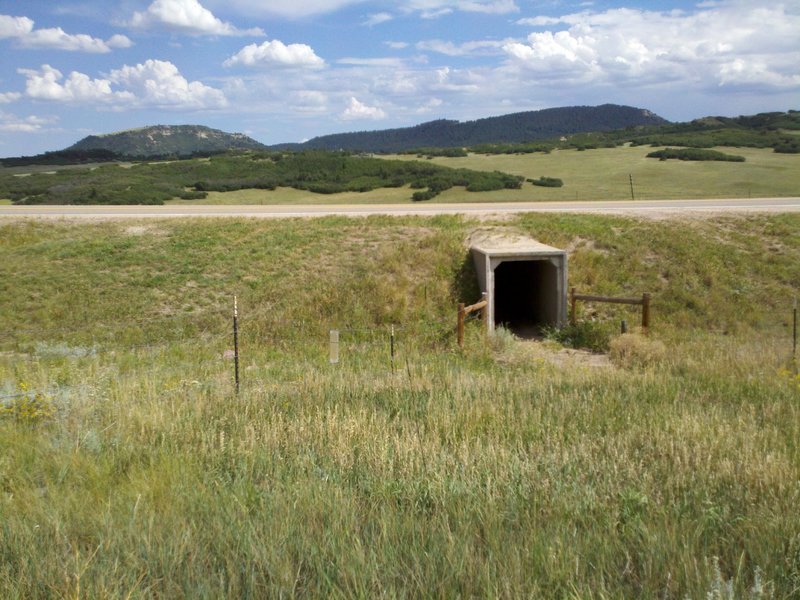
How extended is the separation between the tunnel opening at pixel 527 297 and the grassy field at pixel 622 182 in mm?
15071

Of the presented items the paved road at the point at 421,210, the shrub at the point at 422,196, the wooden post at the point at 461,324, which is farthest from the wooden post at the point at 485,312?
the shrub at the point at 422,196

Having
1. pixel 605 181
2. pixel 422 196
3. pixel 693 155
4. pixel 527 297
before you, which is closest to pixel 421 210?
pixel 527 297

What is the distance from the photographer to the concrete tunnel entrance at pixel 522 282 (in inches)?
735

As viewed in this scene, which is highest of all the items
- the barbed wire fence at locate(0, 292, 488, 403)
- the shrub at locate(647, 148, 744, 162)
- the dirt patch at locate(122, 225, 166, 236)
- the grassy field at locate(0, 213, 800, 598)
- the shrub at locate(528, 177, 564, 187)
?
the shrub at locate(647, 148, 744, 162)

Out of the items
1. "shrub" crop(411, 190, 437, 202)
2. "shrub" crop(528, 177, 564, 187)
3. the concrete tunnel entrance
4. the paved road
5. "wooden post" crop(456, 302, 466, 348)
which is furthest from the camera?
"shrub" crop(528, 177, 564, 187)

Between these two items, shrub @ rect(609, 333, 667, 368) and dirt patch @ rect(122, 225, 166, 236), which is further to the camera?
dirt patch @ rect(122, 225, 166, 236)

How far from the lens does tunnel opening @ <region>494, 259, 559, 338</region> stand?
1958cm

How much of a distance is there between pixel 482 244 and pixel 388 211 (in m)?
9.63

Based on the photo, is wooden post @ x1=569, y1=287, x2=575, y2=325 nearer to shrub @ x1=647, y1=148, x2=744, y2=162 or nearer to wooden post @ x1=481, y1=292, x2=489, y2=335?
wooden post @ x1=481, y1=292, x2=489, y2=335

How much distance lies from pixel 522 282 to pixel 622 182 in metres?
28.3

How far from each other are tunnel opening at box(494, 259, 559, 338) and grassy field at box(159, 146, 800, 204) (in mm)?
15071

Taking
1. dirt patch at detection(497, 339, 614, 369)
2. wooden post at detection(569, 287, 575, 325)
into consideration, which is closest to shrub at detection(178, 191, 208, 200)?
wooden post at detection(569, 287, 575, 325)

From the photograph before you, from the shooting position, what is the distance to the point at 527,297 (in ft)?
74.0

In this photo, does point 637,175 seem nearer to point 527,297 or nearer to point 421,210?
point 421,210
